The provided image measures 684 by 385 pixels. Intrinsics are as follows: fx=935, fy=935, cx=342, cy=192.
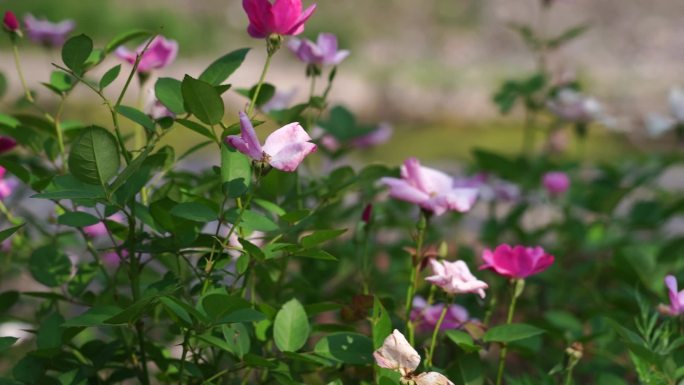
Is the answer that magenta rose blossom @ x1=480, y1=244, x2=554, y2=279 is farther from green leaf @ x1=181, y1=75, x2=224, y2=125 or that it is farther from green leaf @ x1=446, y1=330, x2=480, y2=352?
green leaf @ x1=181, y1=75, x2=224, y2=125

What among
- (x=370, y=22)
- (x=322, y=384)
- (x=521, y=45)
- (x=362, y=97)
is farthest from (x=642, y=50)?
(x=322, y=384)

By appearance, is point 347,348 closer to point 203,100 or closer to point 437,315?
point 437,315

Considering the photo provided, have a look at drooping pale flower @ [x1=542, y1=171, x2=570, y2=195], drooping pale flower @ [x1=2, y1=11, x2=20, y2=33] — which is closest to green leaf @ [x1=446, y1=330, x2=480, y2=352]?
drooping pale flower @ [x1=2, y1=11, x2=20, y2=33]

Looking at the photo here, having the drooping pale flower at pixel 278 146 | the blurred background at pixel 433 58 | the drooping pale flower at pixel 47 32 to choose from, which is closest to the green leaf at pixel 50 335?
the drooping pale flower at pixel 278 146

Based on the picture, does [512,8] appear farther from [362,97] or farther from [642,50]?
[362,97]

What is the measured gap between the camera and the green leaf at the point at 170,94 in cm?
100

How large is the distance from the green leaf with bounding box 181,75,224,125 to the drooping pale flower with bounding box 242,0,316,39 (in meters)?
0.09

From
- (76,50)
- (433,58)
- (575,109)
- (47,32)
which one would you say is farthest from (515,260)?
(433,58)

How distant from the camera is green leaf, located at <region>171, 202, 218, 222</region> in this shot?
2.98ft

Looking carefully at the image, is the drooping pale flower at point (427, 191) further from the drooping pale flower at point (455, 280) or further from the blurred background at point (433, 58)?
the blurred background at point (433, 58)

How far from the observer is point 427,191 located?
113 centimetres

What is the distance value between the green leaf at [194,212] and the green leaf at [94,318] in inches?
4.6

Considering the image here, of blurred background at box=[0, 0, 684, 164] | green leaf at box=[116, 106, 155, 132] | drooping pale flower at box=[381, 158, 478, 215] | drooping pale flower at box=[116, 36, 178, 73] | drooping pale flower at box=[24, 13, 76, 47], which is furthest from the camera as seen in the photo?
blurred background at box=[0, 0, 684, 164]

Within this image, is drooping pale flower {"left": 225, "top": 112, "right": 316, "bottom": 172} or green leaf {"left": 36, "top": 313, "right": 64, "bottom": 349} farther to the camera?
green leaf {"left": 36, "top": 313, "right": 64, "bottom": 349}
